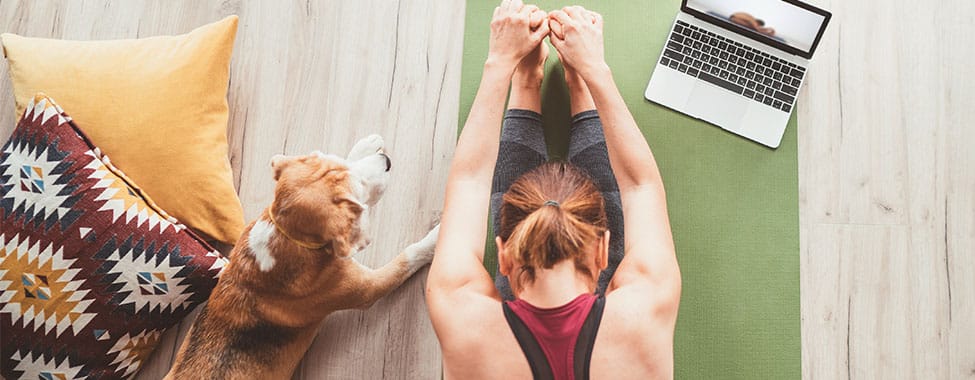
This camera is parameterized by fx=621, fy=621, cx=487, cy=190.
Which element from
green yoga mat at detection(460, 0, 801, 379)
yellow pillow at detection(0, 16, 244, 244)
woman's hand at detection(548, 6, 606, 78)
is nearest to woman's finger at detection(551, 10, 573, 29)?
woman's hand at detection(548, 6, 606, 78)

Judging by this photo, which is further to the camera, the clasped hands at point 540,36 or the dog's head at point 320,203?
the clasped hands at point 540,36

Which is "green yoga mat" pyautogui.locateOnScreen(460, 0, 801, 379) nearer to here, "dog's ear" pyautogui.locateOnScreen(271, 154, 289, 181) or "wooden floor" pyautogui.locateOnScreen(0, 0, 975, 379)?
"wooden floor" pyautogui.locateOnScreen(0, 0, 975, 379)

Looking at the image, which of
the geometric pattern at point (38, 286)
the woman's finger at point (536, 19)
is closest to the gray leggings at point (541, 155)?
the woman's finger at point (536, 19)

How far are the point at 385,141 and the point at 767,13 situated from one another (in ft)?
3.92

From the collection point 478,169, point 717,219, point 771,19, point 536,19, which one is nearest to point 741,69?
point 771,19

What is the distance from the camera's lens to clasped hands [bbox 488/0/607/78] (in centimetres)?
164

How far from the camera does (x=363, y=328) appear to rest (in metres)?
1.89

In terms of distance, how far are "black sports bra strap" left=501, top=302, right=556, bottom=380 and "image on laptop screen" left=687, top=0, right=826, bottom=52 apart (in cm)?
117

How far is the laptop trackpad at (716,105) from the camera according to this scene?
6.14 feet

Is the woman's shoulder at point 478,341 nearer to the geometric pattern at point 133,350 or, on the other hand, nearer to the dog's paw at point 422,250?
the dog's paw at point 422,250

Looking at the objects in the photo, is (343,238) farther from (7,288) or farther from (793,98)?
(793,98)

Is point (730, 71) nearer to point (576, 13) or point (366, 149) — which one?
point (576, 13)

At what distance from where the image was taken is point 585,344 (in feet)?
3.89

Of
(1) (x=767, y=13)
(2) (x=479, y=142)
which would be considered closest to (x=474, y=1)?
(2) (x=479, y=142)
